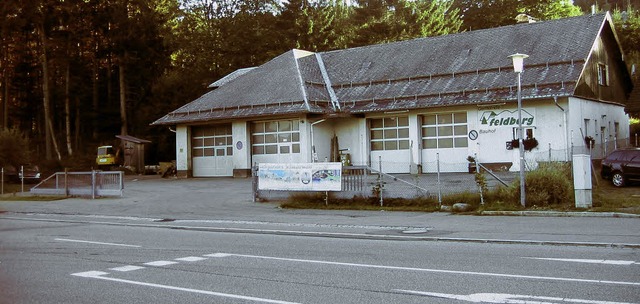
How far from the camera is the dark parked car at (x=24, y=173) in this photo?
134 ft

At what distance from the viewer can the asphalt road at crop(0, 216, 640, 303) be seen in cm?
830

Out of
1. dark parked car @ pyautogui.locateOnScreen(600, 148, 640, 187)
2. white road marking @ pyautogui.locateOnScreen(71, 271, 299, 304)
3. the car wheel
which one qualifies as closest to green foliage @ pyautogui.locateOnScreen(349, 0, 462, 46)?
dark parked car @ pyautogui.locateOnScreen(600, 148, 640, 187)

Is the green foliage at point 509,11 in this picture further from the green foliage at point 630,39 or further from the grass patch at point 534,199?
the grass patch at point 534,199

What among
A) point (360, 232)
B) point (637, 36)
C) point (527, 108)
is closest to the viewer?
point (360, 232)

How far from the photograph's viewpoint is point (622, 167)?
24828mm

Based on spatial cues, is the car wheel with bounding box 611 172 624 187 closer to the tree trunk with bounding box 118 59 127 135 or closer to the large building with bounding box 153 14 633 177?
the large building with bounding box 153 14 633 177

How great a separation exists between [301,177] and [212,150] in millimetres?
20192

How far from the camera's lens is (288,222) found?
1955cm

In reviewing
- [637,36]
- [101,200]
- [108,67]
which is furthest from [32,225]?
[637,36]

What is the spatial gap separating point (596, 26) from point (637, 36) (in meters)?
25.8

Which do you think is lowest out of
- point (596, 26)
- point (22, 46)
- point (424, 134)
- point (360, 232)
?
point (360, 232)

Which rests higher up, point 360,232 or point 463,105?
point 463,105

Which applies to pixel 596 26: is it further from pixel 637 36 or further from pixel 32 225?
pixel 32 225

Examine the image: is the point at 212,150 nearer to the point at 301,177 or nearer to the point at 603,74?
the point at 301,177
